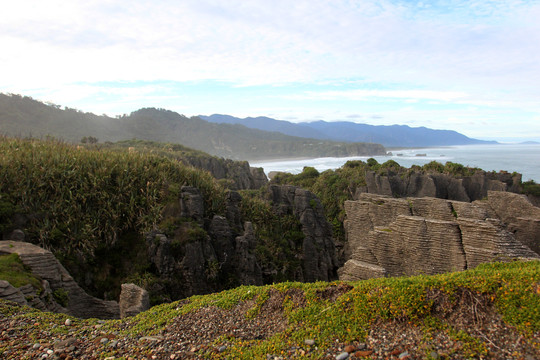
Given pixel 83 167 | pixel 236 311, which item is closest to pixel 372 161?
pixel 83 167

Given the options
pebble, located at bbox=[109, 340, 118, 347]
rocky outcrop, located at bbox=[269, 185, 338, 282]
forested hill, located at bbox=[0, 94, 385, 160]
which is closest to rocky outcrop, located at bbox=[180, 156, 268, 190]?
rocky outcrop, located at bbox=[269, 185, 338, 282]

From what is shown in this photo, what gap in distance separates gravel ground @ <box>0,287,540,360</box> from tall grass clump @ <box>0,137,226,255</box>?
5490 mm

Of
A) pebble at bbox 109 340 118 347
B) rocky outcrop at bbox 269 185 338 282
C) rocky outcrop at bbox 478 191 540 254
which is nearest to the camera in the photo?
pebble at bbox 109 340 118 347

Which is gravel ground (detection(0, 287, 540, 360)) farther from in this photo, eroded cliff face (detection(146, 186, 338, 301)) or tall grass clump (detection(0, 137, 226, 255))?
tall grass clump (detection(0, 137, 226, 255))

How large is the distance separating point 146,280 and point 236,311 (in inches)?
242

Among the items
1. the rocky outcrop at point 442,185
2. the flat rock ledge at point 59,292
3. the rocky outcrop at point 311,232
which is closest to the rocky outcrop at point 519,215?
the rocky outcrop at point 311,232

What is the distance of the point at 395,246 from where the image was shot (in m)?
11.0

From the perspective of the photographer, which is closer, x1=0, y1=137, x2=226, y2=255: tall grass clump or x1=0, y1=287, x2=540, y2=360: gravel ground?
x1=0, y1=287, x2=540, y2=360: gravel ground

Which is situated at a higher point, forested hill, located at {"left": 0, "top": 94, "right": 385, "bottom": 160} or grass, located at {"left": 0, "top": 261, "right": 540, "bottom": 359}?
forested hill, located at {"left": 0, "top": 94, "right": 385, "bottom": 160}

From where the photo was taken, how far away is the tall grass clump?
12.3m

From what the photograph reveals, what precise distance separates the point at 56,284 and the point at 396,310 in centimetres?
967

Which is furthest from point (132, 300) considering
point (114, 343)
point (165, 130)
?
point (165, 130)

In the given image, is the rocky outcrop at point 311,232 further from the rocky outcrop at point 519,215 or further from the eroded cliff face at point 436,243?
the rocky outcrop at point 519,215

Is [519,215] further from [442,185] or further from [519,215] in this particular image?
[442,185]
